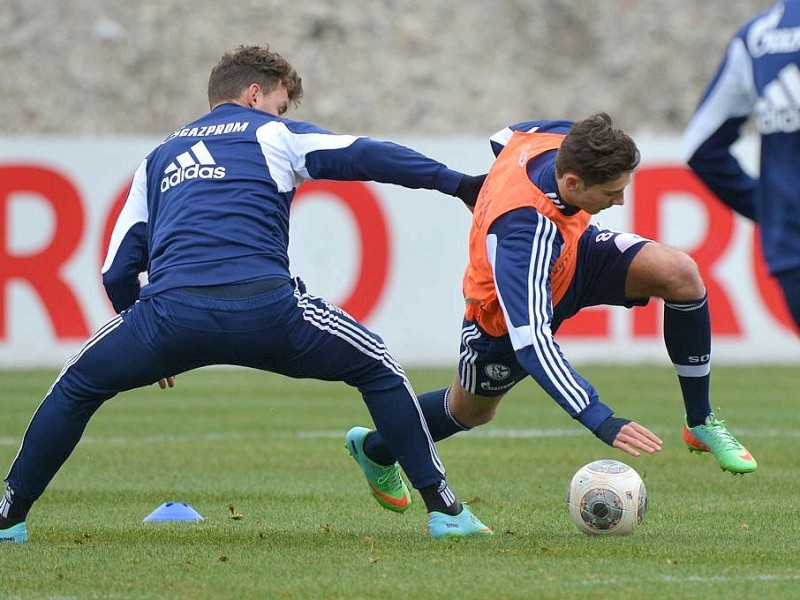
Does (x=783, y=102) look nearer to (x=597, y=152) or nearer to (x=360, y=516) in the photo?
(x=597, y=152)

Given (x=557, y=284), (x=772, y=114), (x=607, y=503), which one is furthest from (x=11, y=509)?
(x=772, y=114)

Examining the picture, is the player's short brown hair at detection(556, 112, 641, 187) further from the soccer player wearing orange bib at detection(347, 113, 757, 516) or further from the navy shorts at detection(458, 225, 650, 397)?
the navy shorts at detection(458, 225, 650, 397)

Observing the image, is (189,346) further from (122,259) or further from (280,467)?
(280,467)

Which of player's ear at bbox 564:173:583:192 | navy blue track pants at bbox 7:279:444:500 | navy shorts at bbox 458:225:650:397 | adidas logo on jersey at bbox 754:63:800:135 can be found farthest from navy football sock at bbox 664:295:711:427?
adidas logo on jersey at bbox 754:63:800:135

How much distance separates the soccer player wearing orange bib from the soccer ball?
61cm

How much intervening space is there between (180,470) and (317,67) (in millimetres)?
16885

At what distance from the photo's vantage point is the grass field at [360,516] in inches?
217

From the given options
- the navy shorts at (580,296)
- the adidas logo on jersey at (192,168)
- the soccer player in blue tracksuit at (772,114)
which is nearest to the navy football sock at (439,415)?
the navy shorts at (580,296)

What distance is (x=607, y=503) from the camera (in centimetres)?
667

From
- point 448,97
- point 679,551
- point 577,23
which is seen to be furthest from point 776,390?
point 577,23

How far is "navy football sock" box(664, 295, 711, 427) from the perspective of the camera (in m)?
7.39

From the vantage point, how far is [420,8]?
2633 cm

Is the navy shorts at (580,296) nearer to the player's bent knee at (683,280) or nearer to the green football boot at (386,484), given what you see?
the player's bent knee at (683,280)

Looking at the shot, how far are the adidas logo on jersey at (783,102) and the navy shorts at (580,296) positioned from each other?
2.34m
